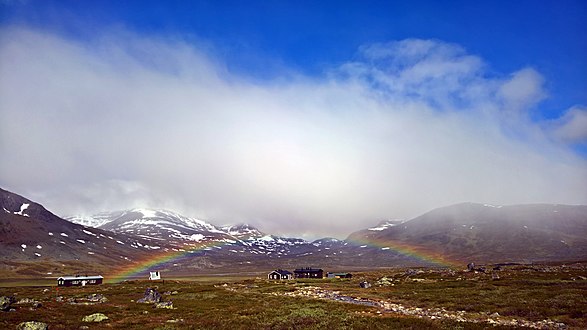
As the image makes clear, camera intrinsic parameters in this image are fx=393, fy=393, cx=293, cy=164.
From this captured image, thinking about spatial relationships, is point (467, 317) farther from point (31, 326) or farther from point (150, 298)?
point (150, 298)

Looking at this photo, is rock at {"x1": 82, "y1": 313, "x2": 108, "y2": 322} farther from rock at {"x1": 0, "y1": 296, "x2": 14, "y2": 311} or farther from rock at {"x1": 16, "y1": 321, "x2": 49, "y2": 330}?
rock at {"x1": 0, "y1": 296, "x2": 14, "y2": 311}

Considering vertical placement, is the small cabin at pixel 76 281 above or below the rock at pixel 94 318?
below

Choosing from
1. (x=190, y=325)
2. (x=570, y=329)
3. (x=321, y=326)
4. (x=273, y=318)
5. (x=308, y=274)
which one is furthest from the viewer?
(x=308, y=274)

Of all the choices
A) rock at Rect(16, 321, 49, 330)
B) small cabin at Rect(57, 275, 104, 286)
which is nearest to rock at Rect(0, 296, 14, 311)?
rock at Rect(16, 321, 49, 330)

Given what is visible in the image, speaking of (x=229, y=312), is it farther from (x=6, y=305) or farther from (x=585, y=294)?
(x=585, y=294)

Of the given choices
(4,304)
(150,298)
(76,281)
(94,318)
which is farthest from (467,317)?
(76,281)

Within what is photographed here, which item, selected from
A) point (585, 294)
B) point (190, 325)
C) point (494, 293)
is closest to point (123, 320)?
point (190, 325)

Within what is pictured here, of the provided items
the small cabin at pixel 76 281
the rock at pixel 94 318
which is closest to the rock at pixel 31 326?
the rock at pixel 94 318

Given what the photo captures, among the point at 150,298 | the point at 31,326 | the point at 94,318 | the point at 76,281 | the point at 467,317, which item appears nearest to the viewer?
the point at 31,326

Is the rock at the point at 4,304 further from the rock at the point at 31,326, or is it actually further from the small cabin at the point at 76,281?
the small cabin at the point at 76,281

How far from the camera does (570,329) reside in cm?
3058

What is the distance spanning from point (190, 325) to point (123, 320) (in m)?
10.5

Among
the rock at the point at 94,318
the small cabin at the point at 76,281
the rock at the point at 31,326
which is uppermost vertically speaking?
the rock at the point at 31,326

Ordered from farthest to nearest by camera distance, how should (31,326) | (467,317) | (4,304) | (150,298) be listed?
(150,298), (4,304), (467,317), (31,326)
